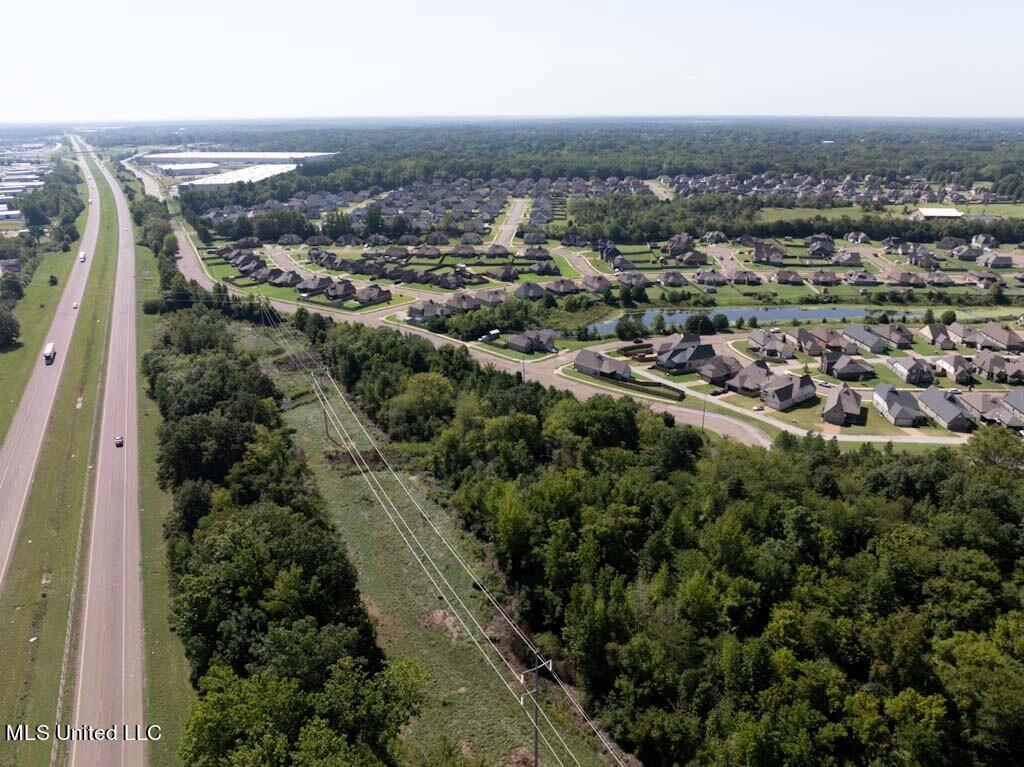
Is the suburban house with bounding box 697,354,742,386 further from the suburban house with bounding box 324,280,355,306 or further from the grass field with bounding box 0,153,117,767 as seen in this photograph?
the grass field with bounding box 0,153,117,767

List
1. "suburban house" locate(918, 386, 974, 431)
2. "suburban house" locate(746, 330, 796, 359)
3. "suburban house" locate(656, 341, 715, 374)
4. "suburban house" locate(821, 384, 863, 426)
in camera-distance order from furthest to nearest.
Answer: "suburban house" locate(746, 330, 796, 359)
"suburban house" locate(656, 341, 715, 374)
"suburban house" locate(821, 384, 863, 426)
"suburban house" locate(918, 386, 974, 431)

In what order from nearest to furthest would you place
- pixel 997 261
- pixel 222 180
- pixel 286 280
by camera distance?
pixel 286 280 → pixel 997 261 → pixel 222 180

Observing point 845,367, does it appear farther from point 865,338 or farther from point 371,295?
point 371,295

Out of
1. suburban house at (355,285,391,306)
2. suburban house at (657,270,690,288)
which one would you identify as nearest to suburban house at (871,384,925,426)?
suburban house at (657,270,690,288)

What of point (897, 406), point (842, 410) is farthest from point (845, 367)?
point (842, 410)

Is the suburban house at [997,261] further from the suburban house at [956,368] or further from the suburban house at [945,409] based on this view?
the suburban house at [945,409]
